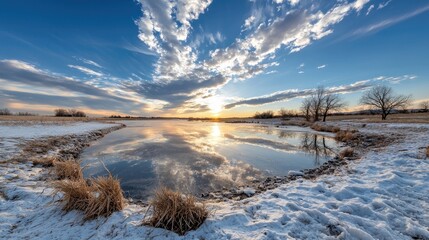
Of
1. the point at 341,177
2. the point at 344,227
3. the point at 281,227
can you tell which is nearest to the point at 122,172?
the point at 281,227

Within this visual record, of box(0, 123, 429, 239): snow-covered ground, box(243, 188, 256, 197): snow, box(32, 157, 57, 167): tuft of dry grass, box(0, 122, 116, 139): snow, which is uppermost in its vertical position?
box(0, 122, 116, 139): snow

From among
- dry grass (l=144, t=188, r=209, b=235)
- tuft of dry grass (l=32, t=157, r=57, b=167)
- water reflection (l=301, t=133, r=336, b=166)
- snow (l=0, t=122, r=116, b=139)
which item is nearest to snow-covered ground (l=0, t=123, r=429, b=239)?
dry grass (l=144, t=188, r=209, b=235)

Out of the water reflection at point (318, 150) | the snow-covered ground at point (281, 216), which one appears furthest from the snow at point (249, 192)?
the water reflection at point (318, 150)

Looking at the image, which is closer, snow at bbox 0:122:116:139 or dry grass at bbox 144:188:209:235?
dry grass at bbox 144:188:209:235

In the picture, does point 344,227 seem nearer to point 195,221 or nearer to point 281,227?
point 281,227

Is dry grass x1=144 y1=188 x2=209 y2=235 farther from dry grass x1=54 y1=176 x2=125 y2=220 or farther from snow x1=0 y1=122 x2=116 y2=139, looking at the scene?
snow x1=0 y1=122 x2=116 y2=139

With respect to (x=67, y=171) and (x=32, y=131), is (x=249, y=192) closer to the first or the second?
(x=67, y=171)

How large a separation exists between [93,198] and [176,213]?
Answer: 6.23 feet

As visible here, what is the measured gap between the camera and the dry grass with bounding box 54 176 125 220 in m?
3.76

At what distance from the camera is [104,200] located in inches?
153

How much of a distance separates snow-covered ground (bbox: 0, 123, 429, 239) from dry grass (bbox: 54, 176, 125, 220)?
183 millimetres

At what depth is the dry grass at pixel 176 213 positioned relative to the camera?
132 inches

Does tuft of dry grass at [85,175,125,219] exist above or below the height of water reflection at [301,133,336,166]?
above

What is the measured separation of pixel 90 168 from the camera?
28.6 ft
